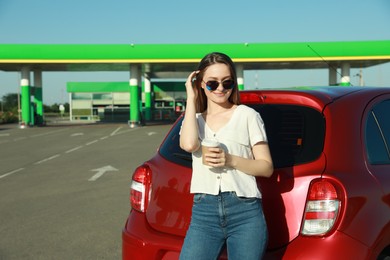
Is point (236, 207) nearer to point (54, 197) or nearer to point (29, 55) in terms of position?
point (54, 197)

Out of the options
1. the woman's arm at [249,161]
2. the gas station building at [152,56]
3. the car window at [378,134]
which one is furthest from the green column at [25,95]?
the woman's arm at [249,161]

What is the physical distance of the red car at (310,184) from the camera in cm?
219

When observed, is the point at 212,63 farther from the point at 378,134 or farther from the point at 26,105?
the point at 26,105

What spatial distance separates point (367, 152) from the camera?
2494 millimetres

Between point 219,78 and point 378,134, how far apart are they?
3.81 ft

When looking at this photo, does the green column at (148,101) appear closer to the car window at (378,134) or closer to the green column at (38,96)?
the green column at (38,96)

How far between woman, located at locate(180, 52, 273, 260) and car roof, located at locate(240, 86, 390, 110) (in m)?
0.48

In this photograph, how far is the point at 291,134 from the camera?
2484 millimetres

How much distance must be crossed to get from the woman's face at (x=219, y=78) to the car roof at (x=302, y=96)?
498mm

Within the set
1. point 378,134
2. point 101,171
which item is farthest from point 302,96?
point 101,171

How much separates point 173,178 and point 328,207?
913mm

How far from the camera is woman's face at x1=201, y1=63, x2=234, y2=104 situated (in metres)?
2.22

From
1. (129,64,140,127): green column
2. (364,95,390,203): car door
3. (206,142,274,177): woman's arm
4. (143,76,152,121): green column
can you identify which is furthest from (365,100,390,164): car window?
(143,76,152,121): green column

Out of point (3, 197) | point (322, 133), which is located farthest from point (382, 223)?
point (3, 197)
